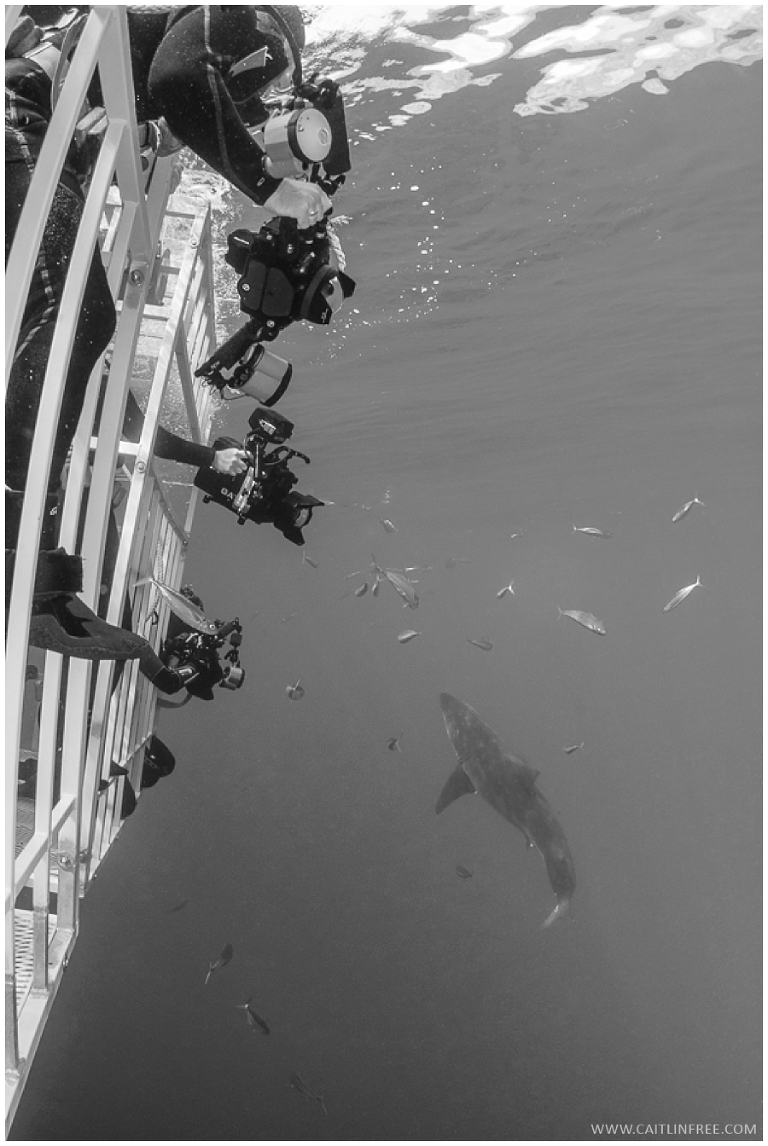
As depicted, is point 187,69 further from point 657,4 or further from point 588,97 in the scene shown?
point 588,97

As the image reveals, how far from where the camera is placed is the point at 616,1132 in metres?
20.6

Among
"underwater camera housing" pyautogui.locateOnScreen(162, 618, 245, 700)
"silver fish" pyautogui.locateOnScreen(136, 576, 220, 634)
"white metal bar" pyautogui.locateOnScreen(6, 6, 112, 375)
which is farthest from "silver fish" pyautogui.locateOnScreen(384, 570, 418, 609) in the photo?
"white metal bar" pyautogui.locateOnScreen(6, 6, 112, 375)

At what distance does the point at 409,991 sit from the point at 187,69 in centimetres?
2410

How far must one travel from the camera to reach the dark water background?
12.4 metres

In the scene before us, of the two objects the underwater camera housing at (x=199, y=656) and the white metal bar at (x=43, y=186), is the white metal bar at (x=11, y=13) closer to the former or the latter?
the white metal bar at (x=43, y=186)

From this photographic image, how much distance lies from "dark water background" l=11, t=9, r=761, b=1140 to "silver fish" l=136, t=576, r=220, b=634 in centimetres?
769

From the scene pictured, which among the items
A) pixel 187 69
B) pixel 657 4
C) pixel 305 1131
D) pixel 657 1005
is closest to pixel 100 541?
pixel 187 69

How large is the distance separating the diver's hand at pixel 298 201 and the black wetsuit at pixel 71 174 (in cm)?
4

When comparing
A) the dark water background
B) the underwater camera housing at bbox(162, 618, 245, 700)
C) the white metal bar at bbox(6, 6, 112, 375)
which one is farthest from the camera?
the dark water background

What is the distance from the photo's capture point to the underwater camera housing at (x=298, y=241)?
9.14 feet

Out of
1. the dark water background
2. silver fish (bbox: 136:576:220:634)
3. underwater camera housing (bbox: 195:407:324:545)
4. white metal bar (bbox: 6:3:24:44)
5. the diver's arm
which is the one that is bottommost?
the dark water background

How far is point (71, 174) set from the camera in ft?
10.4

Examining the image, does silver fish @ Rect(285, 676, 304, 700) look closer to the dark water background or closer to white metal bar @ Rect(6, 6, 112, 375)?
the dark water background

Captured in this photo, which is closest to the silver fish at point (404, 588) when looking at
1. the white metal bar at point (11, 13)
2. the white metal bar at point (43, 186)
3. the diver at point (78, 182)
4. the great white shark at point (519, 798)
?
the great white shark at point (519, 798)
